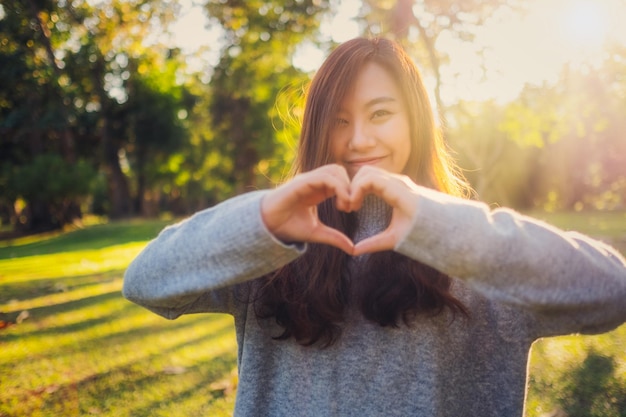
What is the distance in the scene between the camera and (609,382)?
12.0 ft

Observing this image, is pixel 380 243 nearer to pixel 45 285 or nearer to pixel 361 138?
pixel 361 138

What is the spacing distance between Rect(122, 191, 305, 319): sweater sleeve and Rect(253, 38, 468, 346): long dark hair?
0.37m

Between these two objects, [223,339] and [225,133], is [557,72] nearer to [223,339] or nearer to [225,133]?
[223,339]

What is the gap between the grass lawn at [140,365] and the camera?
137 inches

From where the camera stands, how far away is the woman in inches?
52.2

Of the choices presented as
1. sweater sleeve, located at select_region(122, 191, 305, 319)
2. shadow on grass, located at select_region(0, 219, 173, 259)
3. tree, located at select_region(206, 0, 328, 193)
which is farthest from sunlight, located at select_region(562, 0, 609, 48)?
shadow on grass, located at select_region(0, 219, 173, 259)

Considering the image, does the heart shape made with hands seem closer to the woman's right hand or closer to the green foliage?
the woman's right hand

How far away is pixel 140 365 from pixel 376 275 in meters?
3.36

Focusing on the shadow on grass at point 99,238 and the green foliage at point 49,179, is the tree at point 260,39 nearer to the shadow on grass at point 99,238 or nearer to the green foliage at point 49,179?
the shadow on grass at point 99,238

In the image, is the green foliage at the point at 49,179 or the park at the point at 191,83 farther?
the green foliage at the point at 49,179

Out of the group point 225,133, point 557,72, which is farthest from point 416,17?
point 225,133

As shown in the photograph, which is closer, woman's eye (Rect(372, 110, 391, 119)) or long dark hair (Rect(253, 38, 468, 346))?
long dark hair (Rect(253, 38, 468, 346))

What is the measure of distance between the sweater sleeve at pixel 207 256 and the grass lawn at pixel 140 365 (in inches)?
84.3

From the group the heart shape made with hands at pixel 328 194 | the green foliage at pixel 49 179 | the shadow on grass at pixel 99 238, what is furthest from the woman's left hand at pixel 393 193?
the green foliage at pixel 49 179
